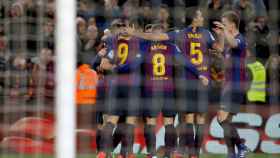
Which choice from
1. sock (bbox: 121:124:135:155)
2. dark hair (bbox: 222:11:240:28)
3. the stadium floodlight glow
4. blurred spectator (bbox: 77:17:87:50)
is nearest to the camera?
the stadium floodlight glow

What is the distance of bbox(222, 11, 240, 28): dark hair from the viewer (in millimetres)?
6234

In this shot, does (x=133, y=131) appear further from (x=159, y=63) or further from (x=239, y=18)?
(x=239, y=18)

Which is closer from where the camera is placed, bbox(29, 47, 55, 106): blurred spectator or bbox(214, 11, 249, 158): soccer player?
bbox(29, 47, 55, 106): blurred spectator

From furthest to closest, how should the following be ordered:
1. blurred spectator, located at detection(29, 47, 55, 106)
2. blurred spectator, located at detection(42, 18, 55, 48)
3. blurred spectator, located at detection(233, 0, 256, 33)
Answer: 1. blurred spectator, located at detection(233, 0, 256, 33)
2. blurred spectator, located at detection(29, 47, 55, 106)
3. blurred spectator, located at detection(42, 18, 55, 48)

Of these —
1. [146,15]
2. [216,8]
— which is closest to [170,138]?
[146,15]

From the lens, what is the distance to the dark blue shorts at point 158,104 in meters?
6.58

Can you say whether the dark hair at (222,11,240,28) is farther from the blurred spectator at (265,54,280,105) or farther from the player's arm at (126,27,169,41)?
the player's arm at (126,27,169,41)

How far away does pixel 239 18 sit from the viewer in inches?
248

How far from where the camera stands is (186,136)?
21.9 feet

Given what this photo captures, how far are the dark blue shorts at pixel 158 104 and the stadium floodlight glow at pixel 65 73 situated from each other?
328 cm

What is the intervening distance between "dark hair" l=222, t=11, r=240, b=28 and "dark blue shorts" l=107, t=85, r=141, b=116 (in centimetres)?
90

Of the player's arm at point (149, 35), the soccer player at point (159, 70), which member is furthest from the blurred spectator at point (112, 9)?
the soccer player at point (159, 70)

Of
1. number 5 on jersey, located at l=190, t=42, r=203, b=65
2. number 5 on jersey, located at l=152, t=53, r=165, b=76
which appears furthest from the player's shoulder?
number 5 on jersey, located at l=152, t=53, r=165, b=76

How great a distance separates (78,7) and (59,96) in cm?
293
